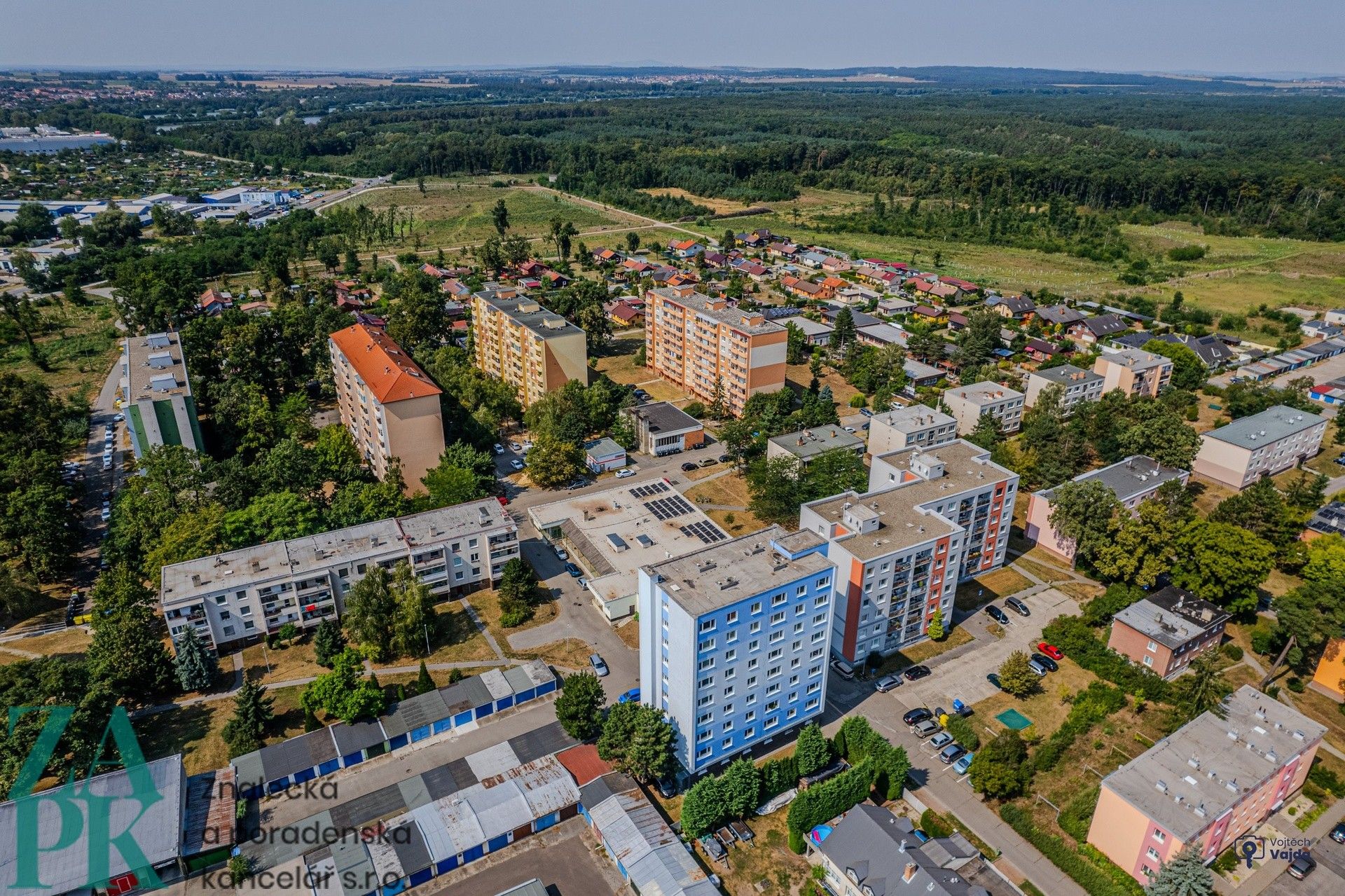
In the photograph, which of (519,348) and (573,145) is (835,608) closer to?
(519,348)

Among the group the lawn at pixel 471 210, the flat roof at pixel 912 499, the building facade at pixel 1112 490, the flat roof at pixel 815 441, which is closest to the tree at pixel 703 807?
the flat roof at pixel 912 499

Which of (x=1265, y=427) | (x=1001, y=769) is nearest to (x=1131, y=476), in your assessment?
(x=1265, y=427)

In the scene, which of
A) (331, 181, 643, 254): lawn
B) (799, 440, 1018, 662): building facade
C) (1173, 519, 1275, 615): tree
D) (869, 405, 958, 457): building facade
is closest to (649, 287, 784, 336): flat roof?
(869, 405, 958, 457): building facade

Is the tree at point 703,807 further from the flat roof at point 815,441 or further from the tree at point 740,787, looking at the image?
the flat roof at point 815,441

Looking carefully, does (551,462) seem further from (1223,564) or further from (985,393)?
(1223,564)

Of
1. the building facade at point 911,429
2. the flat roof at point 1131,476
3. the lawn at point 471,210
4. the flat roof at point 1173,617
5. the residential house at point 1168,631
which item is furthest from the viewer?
the lawn at point 471,210

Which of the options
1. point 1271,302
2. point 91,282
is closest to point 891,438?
point 1271,302
